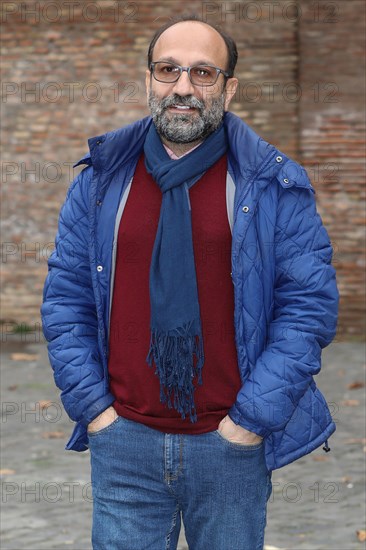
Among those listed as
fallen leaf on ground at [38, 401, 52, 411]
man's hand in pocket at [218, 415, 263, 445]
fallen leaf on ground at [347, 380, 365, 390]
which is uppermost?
man's hand in pocket at [218, 415, 263, 445]

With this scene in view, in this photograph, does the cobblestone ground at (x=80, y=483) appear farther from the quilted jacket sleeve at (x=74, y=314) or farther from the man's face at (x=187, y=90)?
the man's face at (x=187, y=90)

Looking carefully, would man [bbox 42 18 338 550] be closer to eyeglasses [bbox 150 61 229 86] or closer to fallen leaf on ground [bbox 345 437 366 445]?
eyeglasses [bbox 150 61 229 86]

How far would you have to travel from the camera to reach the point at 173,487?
3426 mm

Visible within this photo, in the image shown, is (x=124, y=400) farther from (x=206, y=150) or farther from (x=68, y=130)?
(x=68, y=130)

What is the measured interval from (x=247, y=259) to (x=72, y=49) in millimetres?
7736

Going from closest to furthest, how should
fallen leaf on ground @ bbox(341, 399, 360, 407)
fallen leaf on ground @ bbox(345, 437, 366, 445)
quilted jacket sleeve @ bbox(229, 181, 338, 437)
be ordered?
quilted jacket sleeve @ bbox(229, 181, 338, 437)
fallen leaf on ground @ bbox(345, 437, 366, 445)
fallen leaf on ground @ bbox(341, 399, 360, 407)

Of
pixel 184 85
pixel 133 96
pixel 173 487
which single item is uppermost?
pixel 184 85

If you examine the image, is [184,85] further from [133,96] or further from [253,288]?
[133,96]

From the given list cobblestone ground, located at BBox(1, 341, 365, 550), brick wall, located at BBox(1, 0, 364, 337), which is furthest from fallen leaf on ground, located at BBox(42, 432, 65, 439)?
brick wall, located at BBox(1, 0, 364, 337)

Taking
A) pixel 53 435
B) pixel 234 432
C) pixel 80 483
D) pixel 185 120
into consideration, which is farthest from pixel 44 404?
pixel 185 120

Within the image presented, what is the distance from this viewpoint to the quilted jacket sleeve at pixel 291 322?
3326 millimetres

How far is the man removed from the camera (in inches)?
132

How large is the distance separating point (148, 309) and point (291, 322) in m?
0.44

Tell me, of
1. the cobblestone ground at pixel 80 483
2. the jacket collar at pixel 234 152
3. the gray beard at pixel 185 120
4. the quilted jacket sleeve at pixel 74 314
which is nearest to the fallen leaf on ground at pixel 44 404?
the cobblestone ground at pixel 80 483
